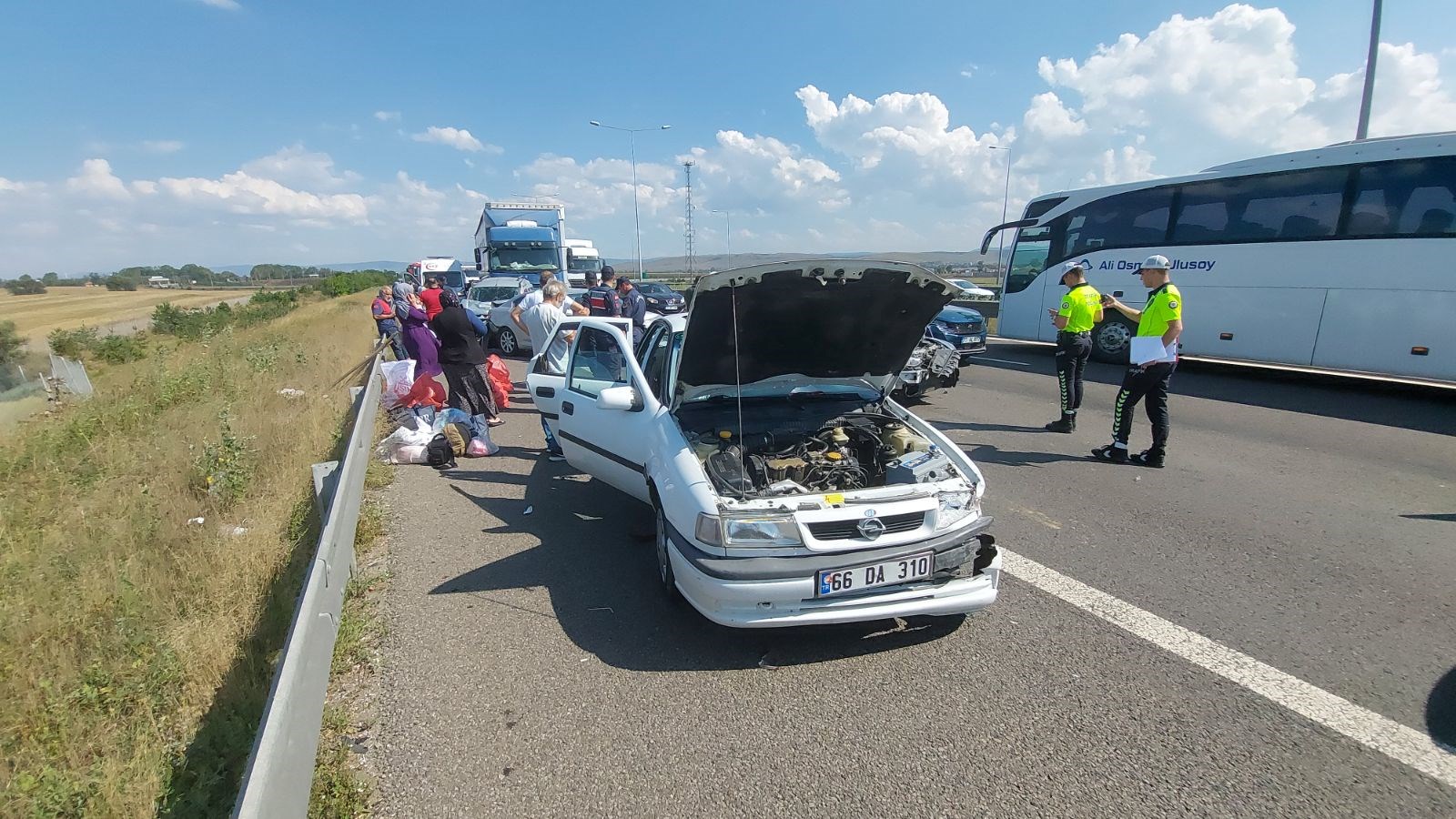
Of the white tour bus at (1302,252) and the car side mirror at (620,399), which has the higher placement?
the white tour bus at (1302,252)

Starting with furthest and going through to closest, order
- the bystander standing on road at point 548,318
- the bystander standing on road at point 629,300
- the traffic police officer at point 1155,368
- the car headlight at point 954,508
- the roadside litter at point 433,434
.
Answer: the bystander standing on road at point 629,300 < the bystander standing on road at point 548,318 < the roadside litter at point 433,434 < the traffic police officer at point 1155,368 < the car headlight at point 954,508

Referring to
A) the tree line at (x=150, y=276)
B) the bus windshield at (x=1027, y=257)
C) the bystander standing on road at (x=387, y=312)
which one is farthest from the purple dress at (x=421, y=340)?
the tree line at (x=150, y=276)

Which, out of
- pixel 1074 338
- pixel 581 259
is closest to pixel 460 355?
pixel 1074 338

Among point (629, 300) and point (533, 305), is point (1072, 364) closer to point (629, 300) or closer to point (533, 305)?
point (533, 305)

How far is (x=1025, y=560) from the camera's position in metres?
4.29

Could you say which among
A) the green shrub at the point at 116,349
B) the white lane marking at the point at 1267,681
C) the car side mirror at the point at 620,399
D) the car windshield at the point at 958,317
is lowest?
the green shrub at the point at 116,349

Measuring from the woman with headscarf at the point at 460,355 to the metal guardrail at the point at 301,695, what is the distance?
3820mm

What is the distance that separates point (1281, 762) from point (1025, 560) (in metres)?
1.84

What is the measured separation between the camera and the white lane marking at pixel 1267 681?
252 cm

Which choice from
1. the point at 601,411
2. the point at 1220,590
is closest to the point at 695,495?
the point at 601,411

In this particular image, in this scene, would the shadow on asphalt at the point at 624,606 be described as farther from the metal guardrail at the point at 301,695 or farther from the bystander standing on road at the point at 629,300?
the bystander standing on road at the point at 629,300

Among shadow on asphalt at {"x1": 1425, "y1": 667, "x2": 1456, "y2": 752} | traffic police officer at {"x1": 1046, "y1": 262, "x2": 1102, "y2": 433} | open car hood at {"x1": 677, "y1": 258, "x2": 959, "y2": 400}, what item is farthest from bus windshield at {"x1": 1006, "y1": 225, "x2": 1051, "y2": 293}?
shadow on asphalt at {"x1": 1425, "y1": 667, "x2": 1456, "y2": 752}

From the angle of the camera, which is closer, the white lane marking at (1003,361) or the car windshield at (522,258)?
the white lane marking at (1003,361)

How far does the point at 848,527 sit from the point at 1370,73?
55.3ft
